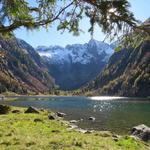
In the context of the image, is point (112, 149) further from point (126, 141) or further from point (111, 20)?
point (111, 20)

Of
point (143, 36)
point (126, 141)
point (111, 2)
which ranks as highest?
point (111, 2)

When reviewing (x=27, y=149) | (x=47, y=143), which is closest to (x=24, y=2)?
(x=27, y=149)

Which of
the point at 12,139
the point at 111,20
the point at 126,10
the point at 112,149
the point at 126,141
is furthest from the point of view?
the point at 126,141

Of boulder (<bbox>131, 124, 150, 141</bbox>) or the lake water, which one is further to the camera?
the lake water

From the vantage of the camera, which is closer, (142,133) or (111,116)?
(142,133)

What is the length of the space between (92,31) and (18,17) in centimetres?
294

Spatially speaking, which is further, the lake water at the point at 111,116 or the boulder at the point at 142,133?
the lake water at the point at 111,116

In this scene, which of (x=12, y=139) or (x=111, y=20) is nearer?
(x=111, y=20)

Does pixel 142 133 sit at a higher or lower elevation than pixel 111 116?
higher

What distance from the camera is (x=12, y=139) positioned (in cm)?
2414

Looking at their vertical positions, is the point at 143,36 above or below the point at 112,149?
above

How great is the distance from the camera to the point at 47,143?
74.3 feet

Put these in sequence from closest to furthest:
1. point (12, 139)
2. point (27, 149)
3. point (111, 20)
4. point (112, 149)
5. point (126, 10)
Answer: point (126, 10) → point (111, 20) → point (27, 149) → point (112, 149) → point (12, 139)

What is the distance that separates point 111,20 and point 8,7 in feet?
12.3
